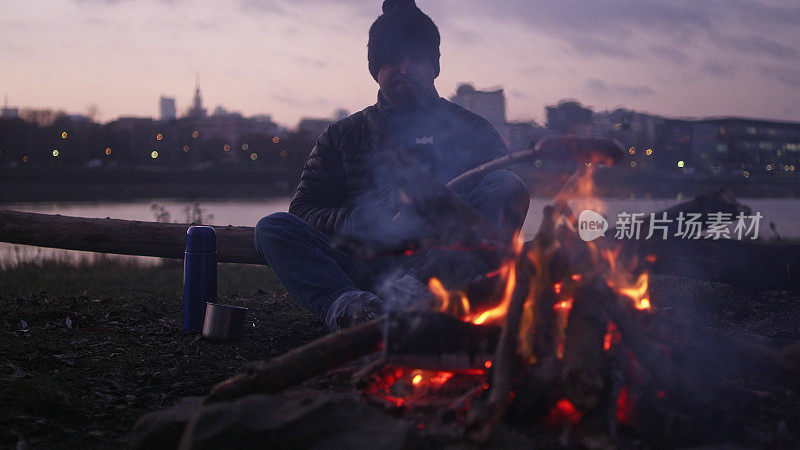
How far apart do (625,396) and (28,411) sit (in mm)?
2717

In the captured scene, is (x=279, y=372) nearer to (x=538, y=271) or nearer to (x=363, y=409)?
(x=363, y=409)

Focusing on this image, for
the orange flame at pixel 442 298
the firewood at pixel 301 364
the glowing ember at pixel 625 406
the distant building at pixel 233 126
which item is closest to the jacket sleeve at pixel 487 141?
the orange flame at pixel 442 298

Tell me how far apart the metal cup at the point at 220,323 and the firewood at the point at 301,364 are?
1884mm

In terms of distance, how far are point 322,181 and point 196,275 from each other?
1.24m

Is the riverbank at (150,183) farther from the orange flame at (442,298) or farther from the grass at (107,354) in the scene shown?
the orange flame at (442,298)

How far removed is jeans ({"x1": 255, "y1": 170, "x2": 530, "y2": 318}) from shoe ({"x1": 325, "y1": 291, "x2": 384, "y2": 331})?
19cm

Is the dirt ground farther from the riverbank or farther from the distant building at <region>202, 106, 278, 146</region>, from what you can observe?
the distant building at <region>202, 106, 278, 146</region>

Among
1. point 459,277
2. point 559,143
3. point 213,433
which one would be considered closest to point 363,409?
point 213,433

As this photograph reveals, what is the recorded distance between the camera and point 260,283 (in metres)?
7.62

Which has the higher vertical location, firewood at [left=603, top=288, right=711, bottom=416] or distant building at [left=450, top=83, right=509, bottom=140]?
distant building at [left=450, top=83, right=509, bottom=140]

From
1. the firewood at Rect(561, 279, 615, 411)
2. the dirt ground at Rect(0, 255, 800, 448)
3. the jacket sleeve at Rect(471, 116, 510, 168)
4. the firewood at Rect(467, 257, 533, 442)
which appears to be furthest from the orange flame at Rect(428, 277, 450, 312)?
the jacket sleeve at Rect(471, 116, 510, 168)

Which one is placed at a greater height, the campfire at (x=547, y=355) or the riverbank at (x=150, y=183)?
the riverbank at (x=150, y=183)

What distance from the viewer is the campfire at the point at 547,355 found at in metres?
1.93

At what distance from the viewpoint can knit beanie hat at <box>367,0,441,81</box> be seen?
4301 mm
